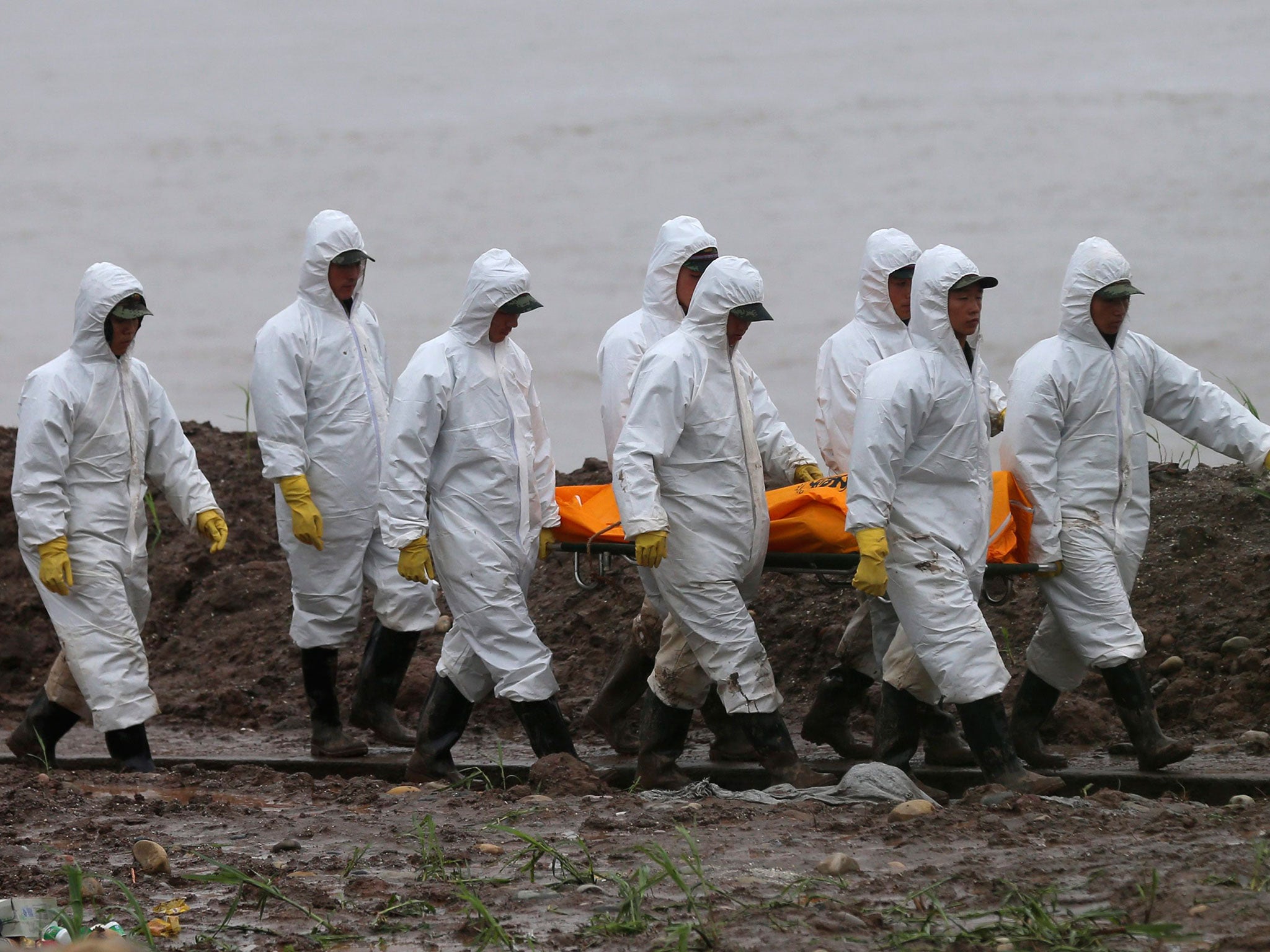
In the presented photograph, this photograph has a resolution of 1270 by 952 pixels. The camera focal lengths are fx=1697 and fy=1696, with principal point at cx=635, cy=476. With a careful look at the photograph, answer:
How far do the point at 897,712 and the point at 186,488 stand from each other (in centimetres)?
291

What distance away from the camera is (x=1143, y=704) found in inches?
227

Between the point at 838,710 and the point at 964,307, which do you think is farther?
the point at 838,710

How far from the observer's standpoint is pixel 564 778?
5555 mm

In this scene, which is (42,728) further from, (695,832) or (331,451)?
(695,832)

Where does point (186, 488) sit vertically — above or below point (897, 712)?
above

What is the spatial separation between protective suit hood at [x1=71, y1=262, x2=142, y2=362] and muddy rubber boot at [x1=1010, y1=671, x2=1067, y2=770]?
3601mm

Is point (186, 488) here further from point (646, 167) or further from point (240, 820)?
point (646, 167)

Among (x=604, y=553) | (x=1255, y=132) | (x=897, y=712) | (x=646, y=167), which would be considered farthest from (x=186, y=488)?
(x=1255, y=132)

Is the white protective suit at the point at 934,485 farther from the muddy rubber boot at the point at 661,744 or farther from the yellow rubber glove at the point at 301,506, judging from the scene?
the yellow rubber glove at the point at 301,506

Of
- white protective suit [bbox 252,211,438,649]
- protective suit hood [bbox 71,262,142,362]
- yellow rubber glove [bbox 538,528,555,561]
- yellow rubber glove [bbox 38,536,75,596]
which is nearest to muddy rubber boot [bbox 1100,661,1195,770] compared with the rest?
yellow rubber glove [bbox 538,528,555,561]

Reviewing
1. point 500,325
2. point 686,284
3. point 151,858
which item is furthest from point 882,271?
point 151,858

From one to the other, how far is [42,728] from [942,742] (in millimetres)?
3420

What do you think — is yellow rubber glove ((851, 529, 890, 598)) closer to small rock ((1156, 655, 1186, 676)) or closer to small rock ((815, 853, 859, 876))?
small rock ((815, 853, 859, 876))

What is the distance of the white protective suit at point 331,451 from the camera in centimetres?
679
